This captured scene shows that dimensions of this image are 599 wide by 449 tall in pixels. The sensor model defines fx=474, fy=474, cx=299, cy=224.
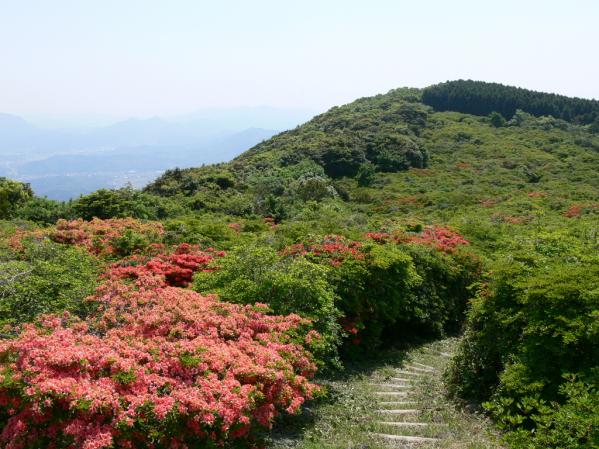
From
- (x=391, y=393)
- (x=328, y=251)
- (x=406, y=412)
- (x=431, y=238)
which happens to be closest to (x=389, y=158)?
(x=431, y=238)

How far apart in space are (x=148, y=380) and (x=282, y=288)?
4366 millimetres

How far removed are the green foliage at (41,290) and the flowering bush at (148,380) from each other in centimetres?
92

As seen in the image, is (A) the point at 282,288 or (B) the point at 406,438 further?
(A) the point at 282,288

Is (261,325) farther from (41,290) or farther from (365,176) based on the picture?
(365,176)

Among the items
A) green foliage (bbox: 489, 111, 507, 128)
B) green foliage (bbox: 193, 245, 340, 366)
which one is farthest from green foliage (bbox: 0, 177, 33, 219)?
green foliage (bbox: 489, 111, 507, 128)

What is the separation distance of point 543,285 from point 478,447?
3.17 metres

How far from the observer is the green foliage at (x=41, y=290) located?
29.7 ft

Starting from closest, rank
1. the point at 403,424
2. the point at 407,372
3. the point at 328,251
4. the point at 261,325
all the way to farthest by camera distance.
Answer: the point at 403,424, the point at 261,325, the point at 407,372, the point at 328,251

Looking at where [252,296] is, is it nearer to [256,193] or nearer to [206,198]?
[206,198]

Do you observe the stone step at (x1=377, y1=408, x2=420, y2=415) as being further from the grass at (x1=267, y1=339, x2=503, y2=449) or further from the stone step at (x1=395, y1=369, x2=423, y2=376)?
the stone step at (x1=395, y1=369, x2=423, y2=376)

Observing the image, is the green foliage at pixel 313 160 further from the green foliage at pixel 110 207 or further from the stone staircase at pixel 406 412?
the stone staircase at pixel 406 412

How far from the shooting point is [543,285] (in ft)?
28.7

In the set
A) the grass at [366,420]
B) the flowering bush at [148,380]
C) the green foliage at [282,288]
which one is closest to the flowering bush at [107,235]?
the green foliage at [282,288]

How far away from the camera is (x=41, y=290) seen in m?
9.81
